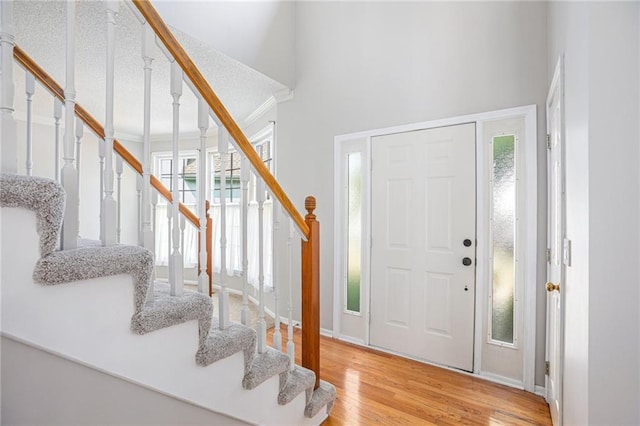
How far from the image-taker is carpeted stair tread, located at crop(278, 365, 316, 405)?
4.98 ft

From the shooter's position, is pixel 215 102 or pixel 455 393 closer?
pixel 215 102

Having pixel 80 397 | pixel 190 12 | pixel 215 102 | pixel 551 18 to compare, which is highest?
pixel 190 12

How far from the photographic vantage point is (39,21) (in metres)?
2.20

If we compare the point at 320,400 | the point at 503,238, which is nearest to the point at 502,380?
the point at 503,238

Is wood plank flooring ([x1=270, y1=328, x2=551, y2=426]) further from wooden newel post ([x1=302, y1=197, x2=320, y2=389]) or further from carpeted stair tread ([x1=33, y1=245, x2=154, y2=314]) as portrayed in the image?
carpeted stair tread ([x1=33, y1=245, x2=154, y2=314])

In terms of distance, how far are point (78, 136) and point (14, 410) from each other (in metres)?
0.77

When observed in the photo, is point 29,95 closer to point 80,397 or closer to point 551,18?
point 80,397

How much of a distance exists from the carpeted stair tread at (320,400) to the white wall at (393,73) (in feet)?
4.16

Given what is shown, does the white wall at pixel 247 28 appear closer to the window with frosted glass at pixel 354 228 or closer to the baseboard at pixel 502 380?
the window with frosted glass at pixel 354 228

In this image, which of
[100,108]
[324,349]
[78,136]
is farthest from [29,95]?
[100,108]

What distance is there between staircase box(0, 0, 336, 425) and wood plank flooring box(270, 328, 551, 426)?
73cm

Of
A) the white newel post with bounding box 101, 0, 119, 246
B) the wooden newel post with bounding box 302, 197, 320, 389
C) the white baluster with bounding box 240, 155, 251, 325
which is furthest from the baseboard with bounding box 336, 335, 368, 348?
the white newel post with bounding box 101, 0, 119, 246

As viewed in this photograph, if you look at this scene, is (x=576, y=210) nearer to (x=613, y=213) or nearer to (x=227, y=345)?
(x=613, y=213)

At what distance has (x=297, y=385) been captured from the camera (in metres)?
1.57
